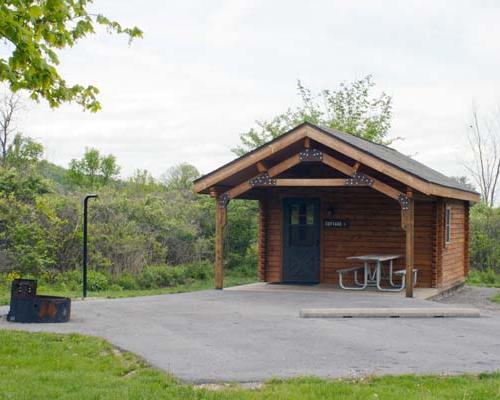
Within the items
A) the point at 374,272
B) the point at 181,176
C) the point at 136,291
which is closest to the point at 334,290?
the point at 374,272

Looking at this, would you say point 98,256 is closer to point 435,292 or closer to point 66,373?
point 435,292

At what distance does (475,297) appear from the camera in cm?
1762

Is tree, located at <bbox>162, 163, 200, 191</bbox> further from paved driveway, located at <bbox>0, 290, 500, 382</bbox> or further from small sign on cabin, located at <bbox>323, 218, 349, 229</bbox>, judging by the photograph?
paved driveway, located at <bbox>0, 290, 500, 382</bbox>

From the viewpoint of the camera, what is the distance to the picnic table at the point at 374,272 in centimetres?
1603

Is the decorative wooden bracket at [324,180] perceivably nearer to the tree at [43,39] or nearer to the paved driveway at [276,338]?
the paved driveway at [276,338]

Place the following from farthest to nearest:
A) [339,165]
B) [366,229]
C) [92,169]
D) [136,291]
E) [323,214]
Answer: [92,169]
[136,291]
[323,214]
[366,229]
[339,165]

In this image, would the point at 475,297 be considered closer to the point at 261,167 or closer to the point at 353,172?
the point at 353,172

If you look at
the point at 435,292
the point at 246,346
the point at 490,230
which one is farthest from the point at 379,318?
the point at 490,230

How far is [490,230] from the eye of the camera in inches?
921

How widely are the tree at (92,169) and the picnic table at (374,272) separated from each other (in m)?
16.9

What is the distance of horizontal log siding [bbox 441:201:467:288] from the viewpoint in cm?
1817

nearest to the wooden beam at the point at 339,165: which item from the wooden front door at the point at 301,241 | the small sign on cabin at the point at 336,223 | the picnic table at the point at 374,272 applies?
the picnic table at the point at 374,272

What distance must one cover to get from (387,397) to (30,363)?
3688 millimetres

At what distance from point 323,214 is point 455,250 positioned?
4038 millimetres
